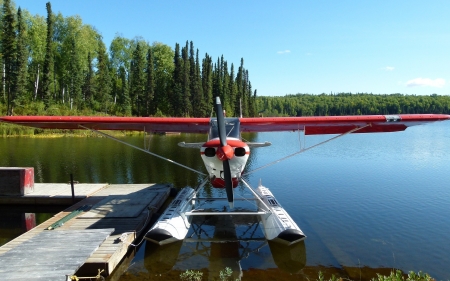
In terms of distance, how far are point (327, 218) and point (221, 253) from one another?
3.20 meters

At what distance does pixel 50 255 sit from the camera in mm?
4062

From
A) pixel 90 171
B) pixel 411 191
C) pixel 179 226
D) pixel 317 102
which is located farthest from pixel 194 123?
pixel 317 102

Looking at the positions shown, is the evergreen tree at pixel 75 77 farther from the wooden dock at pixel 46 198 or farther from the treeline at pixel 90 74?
the wooden dock at pixel 46 198

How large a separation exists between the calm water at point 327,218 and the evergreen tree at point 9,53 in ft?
57.8

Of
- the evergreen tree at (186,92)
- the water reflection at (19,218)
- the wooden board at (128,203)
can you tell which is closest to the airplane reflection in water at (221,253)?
the wooden board at (128,203)

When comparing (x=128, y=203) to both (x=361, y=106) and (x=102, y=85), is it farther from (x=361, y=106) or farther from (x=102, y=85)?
(x=361, y=106)

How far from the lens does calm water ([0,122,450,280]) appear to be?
17.3ft

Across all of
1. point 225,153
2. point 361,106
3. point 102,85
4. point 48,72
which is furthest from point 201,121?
point 361,106

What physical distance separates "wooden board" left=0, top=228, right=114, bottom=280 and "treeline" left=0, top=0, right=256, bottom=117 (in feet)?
106

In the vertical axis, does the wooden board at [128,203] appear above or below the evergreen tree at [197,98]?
below

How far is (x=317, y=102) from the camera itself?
13475 centimetres

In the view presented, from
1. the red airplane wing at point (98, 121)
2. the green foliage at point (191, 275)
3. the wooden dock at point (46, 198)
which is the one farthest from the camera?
the wooden dock at point (46, 198)

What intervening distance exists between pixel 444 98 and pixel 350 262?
141075mm

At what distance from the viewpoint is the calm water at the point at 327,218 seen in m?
5.27
